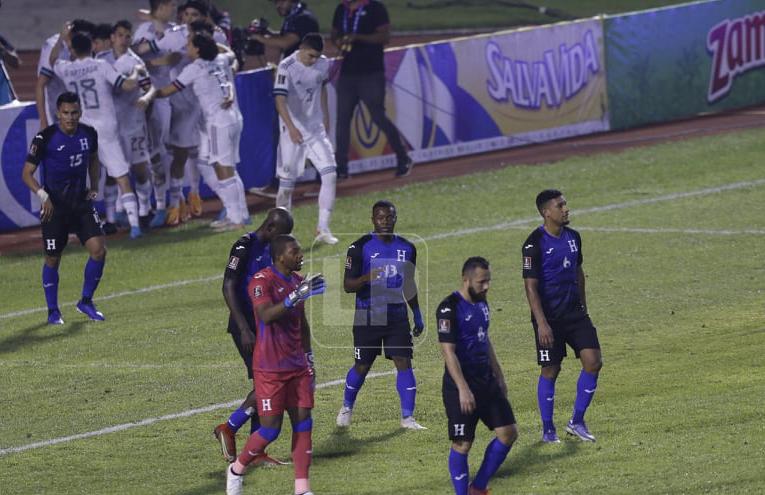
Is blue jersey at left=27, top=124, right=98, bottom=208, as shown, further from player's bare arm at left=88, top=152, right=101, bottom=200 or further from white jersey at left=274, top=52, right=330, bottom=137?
white jersey at left=274, top=52, right=330, bottom=137

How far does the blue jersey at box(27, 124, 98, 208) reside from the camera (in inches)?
638

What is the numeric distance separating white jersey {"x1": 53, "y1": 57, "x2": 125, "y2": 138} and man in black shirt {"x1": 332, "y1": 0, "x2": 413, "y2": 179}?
4.56 m

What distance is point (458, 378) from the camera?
9734mm

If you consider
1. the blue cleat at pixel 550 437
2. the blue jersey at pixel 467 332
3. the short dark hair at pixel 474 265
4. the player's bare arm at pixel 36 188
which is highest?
the short dark hair at pixel 474 265

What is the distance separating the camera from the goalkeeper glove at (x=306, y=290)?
31.8 feet

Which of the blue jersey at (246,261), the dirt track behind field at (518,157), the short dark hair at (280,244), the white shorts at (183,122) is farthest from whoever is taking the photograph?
the dirt track behind field at (518,157)

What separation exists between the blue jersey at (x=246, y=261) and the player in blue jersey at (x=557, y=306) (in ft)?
6.42

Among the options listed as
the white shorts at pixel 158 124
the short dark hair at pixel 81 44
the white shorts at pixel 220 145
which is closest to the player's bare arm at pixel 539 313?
the short dark hair at pixel 81 44

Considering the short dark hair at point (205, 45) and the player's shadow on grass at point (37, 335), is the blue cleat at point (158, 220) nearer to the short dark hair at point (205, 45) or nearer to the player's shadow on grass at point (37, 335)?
the short dark hair at point (205, 45)

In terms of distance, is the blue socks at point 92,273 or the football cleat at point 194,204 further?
the football cleat at point 194,204

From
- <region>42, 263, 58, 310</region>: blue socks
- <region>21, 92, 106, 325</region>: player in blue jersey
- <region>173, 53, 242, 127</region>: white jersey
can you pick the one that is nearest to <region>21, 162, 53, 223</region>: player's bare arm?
<region>21, 92, 106, 325</region>: player in blue jersey

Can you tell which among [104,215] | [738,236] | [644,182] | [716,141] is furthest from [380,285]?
[716,141]

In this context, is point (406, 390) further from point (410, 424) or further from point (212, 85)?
point (212, 85)

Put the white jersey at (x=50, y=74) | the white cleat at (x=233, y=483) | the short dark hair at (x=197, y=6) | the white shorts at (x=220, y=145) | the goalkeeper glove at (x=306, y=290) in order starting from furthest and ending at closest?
the short dark hair at (x=197, y=6), the white shorts at (x=220, y=145), the white jersey at (x=50, y=74), the white cleat at (x=233, y=483), the goalkeeper glove at (x=306, y=290)
